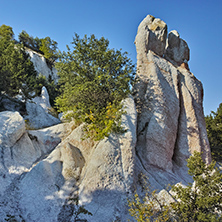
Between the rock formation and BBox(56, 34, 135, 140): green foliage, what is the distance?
1.00 m

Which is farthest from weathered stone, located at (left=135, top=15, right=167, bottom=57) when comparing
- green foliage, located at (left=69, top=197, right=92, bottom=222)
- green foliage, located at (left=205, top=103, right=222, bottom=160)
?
green foliage, located at (left=205, top=103, right=222, bottom=160)

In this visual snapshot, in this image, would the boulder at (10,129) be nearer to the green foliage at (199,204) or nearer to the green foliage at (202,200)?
the green foliage at (199,204)

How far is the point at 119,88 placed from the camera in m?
10.3

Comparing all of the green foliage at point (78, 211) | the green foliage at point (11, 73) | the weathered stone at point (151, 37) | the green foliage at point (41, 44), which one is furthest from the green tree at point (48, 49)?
the green foliage at point (78, 211)

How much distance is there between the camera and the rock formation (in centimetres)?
633

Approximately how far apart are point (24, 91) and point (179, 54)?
14128mm

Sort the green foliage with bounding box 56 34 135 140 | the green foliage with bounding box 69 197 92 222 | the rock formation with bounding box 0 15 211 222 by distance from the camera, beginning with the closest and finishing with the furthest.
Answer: the green foliage with bounding box 69 197 92 222, the rock formation with bounding box 0 15 211 222, the green foliage with bounding box 56 34 135 140

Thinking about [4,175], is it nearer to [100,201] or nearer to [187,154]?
[100,201]

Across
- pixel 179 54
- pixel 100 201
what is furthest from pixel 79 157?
pixel 179 54

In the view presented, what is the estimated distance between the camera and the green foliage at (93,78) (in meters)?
9.77

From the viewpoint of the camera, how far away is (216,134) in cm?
2139

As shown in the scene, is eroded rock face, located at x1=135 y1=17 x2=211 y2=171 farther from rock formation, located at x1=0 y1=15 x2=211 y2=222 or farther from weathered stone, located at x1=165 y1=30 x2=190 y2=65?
weathered stone, located at x1=165 y1=30 x2=190 y2=65

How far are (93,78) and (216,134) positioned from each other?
18589 millimetres

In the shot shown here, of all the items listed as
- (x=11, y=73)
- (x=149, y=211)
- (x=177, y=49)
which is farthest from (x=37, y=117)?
(x=177, y=49)
